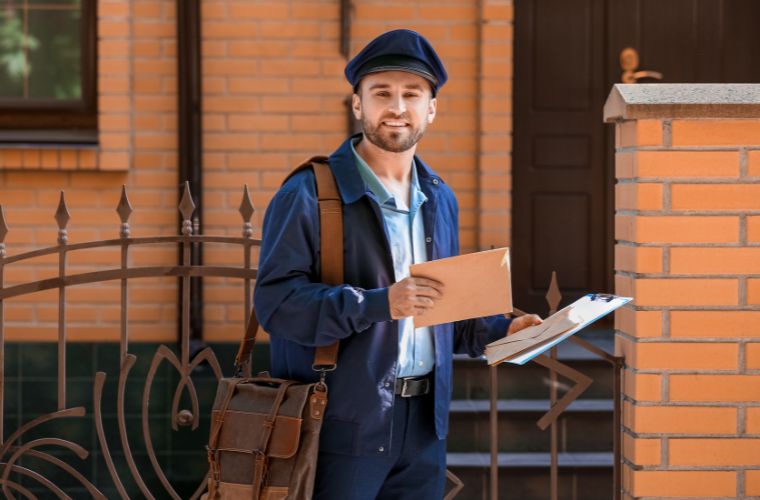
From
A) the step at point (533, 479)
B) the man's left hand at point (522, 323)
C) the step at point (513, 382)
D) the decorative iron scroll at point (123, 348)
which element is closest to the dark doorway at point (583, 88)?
the step at point (513, 382)

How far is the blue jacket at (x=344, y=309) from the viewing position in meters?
2.61

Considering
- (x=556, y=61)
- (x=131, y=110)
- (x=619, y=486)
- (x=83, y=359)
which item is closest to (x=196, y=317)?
(x=83, y=359)

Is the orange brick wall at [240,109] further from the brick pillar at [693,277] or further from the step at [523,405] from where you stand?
the brick pillar at [693,277]

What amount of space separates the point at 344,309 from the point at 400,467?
43 centimetres

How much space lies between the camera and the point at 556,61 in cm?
643

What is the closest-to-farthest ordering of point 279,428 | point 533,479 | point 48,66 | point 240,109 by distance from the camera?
point 279,428
point 533,479
point 240,109
point 48,66

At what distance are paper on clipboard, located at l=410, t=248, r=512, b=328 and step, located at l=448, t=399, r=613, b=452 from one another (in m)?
2.56

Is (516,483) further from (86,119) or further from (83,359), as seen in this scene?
(86,119)

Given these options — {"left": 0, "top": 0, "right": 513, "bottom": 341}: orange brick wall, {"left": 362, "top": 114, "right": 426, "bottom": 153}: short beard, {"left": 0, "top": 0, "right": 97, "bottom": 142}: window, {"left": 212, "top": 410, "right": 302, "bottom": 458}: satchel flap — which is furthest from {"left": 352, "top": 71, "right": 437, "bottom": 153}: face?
{"left": 0, "top": 0, "right": 97, "bottom": 142}: window

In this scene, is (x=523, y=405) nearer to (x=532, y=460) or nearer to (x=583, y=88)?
(x=532, y=460)

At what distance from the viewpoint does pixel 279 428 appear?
2.68m

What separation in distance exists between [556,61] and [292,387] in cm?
407

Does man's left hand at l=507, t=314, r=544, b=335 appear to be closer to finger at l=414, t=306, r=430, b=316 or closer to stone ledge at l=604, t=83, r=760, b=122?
finger at l=414, t=306, r=430, b=316

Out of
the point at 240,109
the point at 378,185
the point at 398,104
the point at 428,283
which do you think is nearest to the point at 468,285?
the point at 428,283
